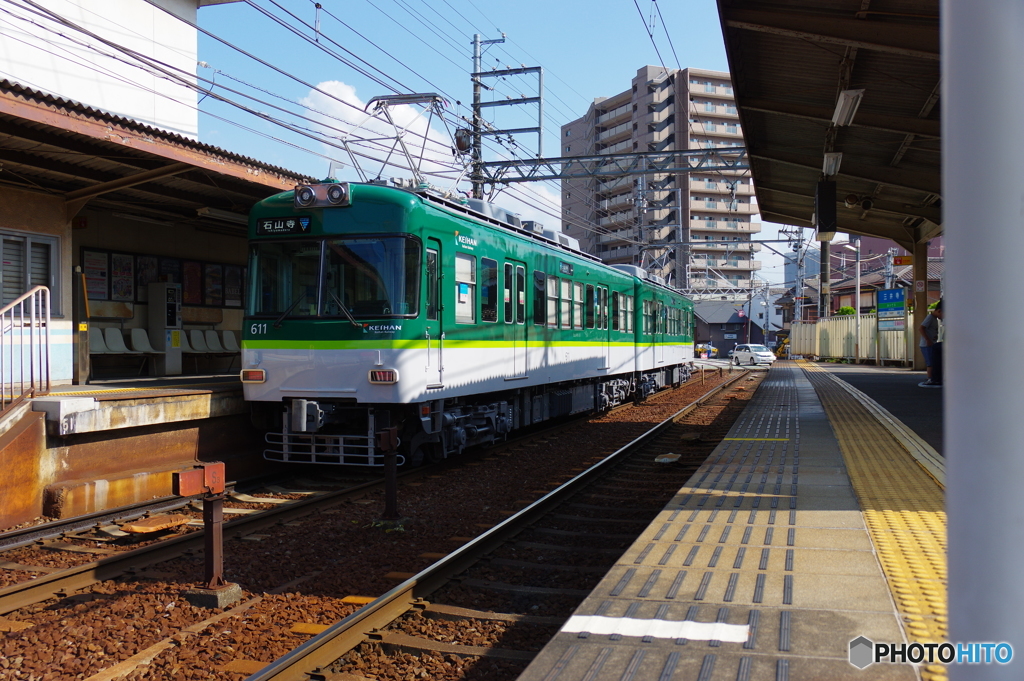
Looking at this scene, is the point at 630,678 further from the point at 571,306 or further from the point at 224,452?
the point at 571,306

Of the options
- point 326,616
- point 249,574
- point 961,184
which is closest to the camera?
point 961,184

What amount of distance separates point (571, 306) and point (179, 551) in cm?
883

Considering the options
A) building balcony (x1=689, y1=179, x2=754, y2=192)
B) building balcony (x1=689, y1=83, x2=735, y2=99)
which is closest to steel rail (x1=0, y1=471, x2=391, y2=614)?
building balcony (x1=689, y1=179, x2=754, y2=192)

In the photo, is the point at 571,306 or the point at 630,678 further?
the point at 571,306

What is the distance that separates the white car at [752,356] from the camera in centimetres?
4131

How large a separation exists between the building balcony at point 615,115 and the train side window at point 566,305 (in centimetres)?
6396

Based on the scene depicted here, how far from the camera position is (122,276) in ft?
42.3

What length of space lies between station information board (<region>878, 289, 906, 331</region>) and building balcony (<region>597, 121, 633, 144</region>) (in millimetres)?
47589

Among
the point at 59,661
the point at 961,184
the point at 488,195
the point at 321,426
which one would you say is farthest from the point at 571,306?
the point at 961,184

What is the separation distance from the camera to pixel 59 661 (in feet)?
14.0

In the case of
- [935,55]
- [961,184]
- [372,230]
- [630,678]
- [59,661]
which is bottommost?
[59,661]

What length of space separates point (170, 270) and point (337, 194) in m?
6.26

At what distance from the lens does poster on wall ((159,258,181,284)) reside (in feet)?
44.4

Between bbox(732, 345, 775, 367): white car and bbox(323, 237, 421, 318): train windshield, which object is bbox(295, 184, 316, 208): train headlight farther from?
bbox(732, 345, 775, 367): white car
